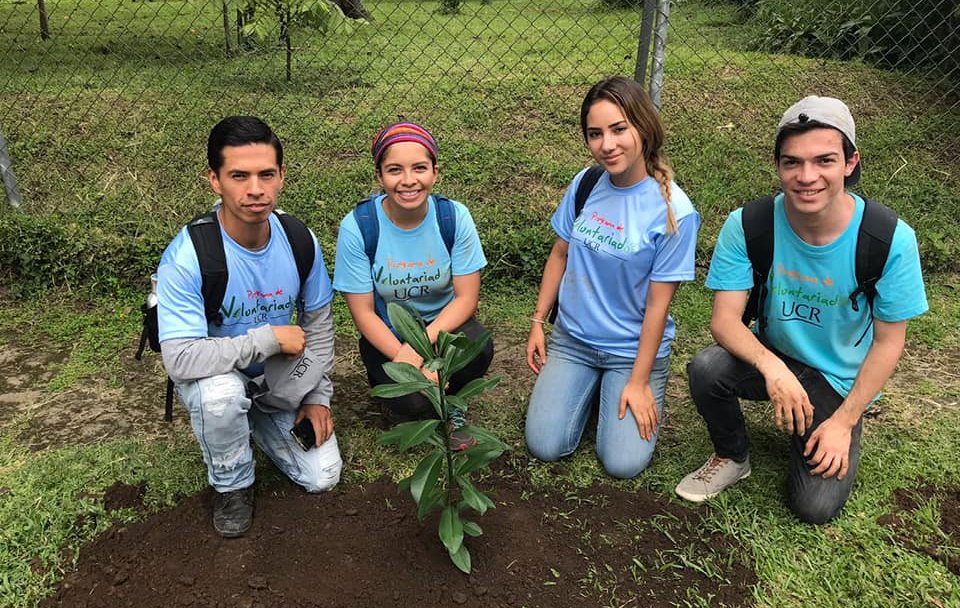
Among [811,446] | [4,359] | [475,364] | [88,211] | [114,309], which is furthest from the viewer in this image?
[88,211]

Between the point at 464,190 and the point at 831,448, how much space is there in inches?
122

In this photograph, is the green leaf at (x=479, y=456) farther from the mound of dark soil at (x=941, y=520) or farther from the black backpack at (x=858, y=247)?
the mound of dark soil at (x=941, y=520)

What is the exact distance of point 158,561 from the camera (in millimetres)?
2309

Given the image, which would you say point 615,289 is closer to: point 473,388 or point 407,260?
point 407,260

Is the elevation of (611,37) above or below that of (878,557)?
above

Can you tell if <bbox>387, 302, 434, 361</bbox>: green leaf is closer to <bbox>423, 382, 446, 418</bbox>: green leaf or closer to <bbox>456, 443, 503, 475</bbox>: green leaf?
<bbox>423, 382, 446, 418</bbox>: green leaf

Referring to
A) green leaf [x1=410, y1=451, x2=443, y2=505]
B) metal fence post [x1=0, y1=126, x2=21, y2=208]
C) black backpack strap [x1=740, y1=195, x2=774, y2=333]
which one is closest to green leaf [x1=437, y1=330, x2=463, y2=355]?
green leaf [x1=410, y1=451, x2=443, y2=505]

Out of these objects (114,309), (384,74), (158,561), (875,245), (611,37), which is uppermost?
(611,37)

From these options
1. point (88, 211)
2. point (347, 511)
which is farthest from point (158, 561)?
point (88, 211)

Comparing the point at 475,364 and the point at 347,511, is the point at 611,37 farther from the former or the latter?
the point at 347,511

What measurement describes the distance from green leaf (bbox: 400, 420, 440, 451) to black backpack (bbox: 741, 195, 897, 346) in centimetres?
125

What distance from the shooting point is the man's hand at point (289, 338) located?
2.44 metres

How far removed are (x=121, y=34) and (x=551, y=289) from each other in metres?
7.22

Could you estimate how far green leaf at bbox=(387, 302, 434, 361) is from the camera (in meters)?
1.96
